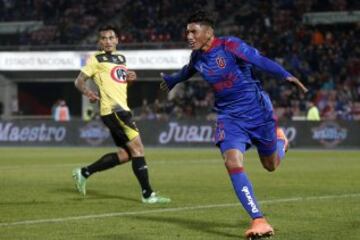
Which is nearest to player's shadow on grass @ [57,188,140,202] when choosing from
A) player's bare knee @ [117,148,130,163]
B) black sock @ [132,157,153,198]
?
black sock @ [132,157,153,198]

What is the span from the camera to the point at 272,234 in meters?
7.98

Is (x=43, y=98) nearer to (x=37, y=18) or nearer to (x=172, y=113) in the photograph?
(x=37, y=18)

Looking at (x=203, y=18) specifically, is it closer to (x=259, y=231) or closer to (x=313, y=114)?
(x=259, y=231)

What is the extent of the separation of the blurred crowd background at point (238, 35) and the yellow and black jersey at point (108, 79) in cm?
1929

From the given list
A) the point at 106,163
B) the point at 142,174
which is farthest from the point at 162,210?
the point at 106,163

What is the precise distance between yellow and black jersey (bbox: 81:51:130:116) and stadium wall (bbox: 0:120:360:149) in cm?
2051

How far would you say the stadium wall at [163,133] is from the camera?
Result: 106ft

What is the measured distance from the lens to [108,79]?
41.4 feet

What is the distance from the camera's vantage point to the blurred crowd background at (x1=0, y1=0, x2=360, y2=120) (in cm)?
3710

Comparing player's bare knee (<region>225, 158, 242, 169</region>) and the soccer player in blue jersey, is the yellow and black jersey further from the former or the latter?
player's bare knee (<region>225, 158, 242, 169</region>)

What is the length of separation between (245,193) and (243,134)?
26.0 inches

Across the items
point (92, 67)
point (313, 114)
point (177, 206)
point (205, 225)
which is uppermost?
point (92, 67)

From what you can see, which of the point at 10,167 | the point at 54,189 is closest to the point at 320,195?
the point at 54,189

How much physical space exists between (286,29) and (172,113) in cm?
666
